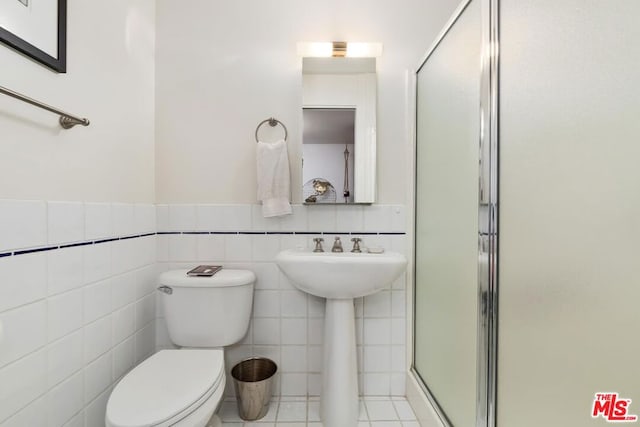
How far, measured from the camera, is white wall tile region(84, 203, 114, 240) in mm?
1109

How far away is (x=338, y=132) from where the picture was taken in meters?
1.58

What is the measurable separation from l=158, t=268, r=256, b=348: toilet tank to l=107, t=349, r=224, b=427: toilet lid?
0.14 metres

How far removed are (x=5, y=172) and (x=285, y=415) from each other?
141 centimetres

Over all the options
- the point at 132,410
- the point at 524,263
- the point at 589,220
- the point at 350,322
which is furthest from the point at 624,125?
the point at 132,410

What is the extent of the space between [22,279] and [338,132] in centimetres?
131

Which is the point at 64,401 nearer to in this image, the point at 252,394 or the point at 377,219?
the point at 252,394

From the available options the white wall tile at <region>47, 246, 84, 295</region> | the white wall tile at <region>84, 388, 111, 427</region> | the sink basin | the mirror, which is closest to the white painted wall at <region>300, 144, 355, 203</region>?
the mirror

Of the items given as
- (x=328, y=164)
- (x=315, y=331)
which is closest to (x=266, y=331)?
(x=315, y=331)

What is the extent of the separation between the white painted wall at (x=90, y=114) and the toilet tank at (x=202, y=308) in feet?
1.48

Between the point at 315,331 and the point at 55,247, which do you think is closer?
the point at 55,247

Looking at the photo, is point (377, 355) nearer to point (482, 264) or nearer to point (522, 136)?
point (482, 264)

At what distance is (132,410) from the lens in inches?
34.3

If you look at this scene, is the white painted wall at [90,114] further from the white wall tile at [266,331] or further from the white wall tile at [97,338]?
the white wall tile at [266,331]

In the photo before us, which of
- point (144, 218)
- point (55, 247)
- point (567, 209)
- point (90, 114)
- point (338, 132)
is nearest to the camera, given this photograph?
point (567, 209)
